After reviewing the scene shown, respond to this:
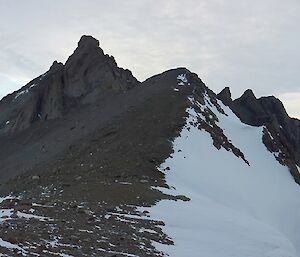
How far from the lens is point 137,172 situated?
121 ft

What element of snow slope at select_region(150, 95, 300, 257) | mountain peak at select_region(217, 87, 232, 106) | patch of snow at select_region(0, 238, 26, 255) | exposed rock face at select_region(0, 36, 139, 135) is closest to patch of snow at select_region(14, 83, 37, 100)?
exposed rock face at select_region(0, 36, 139, 135)

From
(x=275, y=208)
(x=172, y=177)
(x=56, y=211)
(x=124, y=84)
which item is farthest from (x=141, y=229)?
(x=124, y=84)

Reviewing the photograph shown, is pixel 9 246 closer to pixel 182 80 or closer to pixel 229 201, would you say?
pixel 229 201

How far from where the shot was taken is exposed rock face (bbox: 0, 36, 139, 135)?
70.8 m

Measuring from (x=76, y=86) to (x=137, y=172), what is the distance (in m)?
39.3

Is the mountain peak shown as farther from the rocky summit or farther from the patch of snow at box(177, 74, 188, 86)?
the patch of snow at box(177, 74, 188, 86)

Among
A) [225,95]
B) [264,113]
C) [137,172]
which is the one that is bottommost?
[137,172]

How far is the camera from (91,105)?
67.8 metres

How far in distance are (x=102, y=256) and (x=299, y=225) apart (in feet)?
101

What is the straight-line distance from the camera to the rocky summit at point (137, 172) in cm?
2041

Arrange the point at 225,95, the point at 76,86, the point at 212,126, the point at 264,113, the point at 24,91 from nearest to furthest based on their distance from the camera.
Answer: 1. the point at 212,126
2. the point at 76,86
3. the point at 225,95
4. the point at 264,113
5. the point at 24,91

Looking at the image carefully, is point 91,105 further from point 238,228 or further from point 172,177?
point 238,228

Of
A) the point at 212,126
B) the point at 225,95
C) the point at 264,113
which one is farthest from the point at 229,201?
the point at 264,113

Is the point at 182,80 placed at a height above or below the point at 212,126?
above
